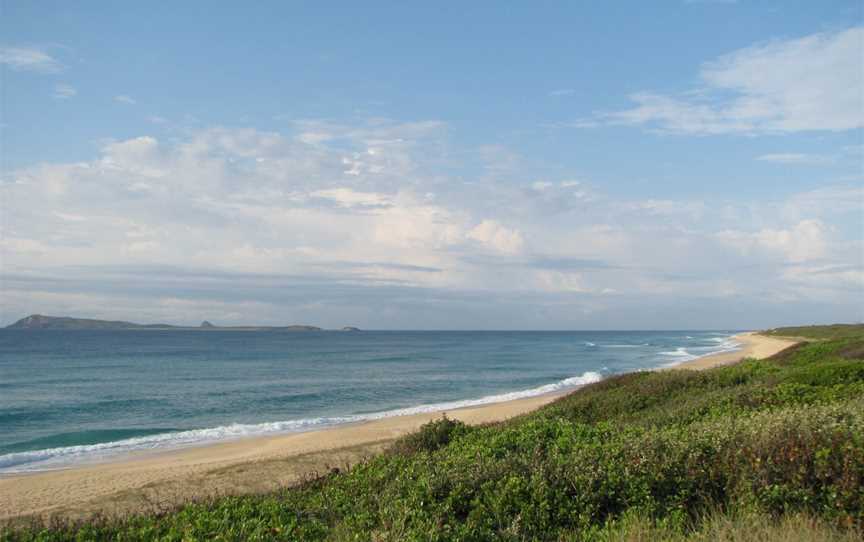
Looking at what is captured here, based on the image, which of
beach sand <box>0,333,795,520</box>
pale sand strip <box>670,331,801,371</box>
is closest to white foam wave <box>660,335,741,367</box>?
pale sand strip <box>670,331,801,371</box>

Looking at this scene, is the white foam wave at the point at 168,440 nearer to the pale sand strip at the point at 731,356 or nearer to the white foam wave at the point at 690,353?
the pale sand strip at the point at 731,356

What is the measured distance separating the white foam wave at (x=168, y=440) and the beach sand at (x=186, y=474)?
51.3 inches

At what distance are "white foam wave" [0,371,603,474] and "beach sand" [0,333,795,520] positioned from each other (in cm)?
130

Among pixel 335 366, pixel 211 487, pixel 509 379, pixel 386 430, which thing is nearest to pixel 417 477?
pixel 211 487

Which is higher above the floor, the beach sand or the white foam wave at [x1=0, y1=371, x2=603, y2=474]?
the beach sand

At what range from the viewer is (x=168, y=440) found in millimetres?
23891

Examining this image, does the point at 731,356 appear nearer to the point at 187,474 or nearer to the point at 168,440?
the point at 168,440

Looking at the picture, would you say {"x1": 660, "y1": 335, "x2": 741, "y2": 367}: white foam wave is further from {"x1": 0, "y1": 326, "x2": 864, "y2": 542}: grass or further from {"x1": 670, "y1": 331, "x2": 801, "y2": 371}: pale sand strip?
{"x1": 0, "y1": 326, "x2": 864, "y2": 542}: grass

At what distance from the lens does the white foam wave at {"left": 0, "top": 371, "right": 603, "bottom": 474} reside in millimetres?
20109

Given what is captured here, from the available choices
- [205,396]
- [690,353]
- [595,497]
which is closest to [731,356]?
[690,353]

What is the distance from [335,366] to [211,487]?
Answer: 44.9 m

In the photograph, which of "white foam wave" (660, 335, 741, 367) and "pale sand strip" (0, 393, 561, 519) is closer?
"pale sand strip" (0, 393, 561, 519)

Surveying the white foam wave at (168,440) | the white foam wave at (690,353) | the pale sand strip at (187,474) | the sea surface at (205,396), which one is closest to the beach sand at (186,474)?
the pale sand strip at (187,474)

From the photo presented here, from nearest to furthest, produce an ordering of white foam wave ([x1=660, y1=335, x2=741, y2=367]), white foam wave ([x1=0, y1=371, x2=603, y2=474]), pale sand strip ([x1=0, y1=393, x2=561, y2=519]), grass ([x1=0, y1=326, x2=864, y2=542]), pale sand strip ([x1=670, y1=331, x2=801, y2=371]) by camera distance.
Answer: grass ([x1=0, y1=326, x2=864, y2=542]) → pale sand strip ([x1=0, y1=393, x2=561, y2=519]) → white foam wave ([x1=0, y1=371, x2=603, y2=474]) → pale sand strip ([x1=670, y1=331, x2=801, y2=371]) → white foam wave ([x1=660, y1=335, x2=741, y2=367])
